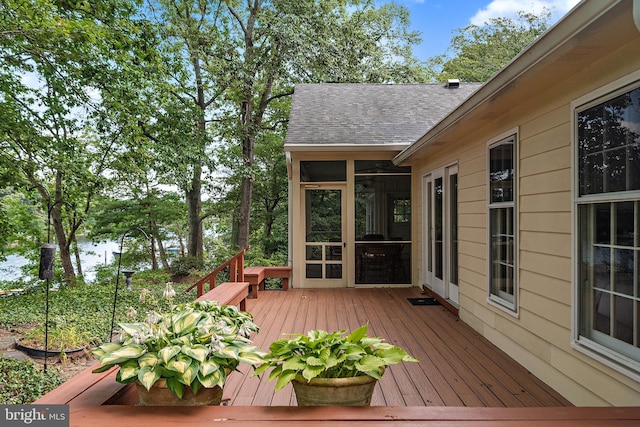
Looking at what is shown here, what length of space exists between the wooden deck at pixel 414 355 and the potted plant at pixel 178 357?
111 cm

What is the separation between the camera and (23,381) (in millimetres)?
4016

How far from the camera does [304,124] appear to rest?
25.6ft

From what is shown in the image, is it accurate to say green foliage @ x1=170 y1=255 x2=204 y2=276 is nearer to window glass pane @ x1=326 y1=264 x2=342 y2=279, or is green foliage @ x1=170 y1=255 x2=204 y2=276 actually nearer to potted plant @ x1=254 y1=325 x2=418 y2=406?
window glass pane @ x1=326 y1=264 x2=342 y2=279

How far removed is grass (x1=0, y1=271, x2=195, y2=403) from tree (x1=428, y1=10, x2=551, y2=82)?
51.8ft

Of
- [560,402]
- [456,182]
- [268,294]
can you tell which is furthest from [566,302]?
[268,294]

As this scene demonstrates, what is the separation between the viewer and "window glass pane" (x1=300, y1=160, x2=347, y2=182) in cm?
738

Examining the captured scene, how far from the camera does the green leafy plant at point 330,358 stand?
65.6 inches

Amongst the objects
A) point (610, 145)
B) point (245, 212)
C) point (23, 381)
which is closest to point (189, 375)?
point (610, 145)

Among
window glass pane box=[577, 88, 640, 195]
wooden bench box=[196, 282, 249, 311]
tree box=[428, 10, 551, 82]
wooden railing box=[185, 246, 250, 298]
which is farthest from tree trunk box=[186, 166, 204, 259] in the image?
window glass pane box=[577, 88, 640, 195]

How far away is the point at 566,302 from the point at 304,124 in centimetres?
587

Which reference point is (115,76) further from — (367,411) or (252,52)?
(367,411)

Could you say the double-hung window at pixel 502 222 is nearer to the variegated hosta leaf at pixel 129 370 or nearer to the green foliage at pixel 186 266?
the variegated hosta leaf at pixel 129 370

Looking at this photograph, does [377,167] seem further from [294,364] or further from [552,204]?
[294,364]

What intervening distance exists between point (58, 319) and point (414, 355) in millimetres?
5313
